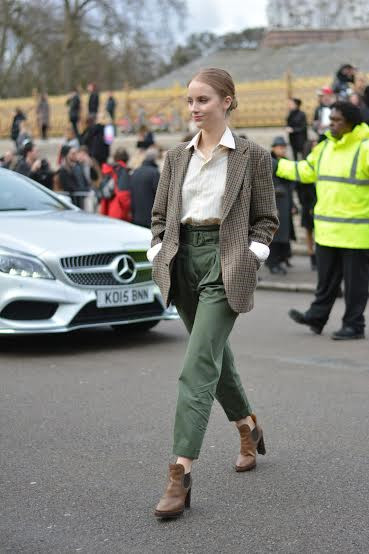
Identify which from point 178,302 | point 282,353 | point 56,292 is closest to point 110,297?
point 56,292

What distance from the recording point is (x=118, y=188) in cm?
1456

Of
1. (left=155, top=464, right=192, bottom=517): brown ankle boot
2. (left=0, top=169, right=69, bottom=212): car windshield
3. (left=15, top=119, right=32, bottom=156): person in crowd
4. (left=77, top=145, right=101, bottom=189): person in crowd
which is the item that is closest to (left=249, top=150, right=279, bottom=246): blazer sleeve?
(left=155, top=464, right=192, bottom=517): brown ankle boot

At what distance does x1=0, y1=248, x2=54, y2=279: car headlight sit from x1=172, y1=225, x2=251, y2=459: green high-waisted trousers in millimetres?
3770

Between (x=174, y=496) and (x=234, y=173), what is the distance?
1427 mm

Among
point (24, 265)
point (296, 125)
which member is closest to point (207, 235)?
point (24, 265)

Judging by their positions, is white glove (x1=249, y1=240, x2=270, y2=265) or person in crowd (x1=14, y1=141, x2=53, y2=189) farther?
person in crowd (x1=14, y1=141, x2=53, y2=189)

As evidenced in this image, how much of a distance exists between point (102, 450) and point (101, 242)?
139 inches

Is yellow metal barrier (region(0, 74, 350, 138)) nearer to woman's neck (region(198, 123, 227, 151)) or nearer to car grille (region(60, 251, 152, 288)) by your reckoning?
car grille (region(60, 251, 152, 288))

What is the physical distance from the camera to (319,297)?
9703 millimetres

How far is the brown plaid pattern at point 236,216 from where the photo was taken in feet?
16.0

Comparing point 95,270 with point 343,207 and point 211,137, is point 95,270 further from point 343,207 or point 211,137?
point 211,137

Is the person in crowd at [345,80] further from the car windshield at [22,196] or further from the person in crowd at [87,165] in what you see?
the car windshield at [22,196]

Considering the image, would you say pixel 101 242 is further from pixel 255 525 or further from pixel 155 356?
pixel 255 525

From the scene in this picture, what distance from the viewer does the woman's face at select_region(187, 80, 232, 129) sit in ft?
15.9
